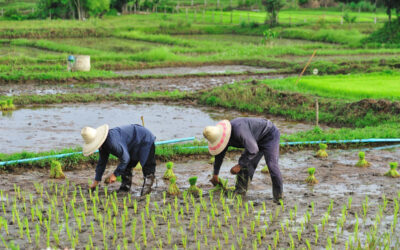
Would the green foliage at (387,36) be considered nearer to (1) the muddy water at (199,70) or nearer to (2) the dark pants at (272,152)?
(1) the muddy water at (199,70)

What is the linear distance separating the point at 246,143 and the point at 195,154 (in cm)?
297

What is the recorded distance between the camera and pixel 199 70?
2092cm

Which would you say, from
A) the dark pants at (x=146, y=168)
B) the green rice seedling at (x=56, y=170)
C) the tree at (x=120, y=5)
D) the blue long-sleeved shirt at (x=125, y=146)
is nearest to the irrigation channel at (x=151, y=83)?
the green rice seedling at (x=56, y=170)

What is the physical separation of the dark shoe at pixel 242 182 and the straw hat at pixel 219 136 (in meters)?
0.59

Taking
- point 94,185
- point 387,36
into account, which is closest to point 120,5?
point 387,36

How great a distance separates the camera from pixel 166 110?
13.7 m

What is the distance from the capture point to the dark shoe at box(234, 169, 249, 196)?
6.94 m

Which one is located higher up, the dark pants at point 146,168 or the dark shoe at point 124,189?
the dark pants at point 146,168

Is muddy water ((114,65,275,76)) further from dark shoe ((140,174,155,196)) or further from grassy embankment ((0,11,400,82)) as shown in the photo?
dark shoe ((140,174,155,196))

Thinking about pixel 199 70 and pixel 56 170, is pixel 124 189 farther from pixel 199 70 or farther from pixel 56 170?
pixel 199 70

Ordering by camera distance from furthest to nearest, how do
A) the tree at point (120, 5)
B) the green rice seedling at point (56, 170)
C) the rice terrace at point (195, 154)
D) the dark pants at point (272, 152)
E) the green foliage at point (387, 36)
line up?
the tree at point (120, 5) → the green foliage at point (387, 36) → the green rice seedling at point (56, 170) → the dark pants at point (272, 152) → the rice terrace at point (195, 154)

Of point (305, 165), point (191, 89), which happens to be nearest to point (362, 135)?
point (305, 165)

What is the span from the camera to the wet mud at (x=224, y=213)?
19.0ft

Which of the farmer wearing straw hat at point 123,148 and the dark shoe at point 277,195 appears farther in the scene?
the dark shoe at point 277,195
